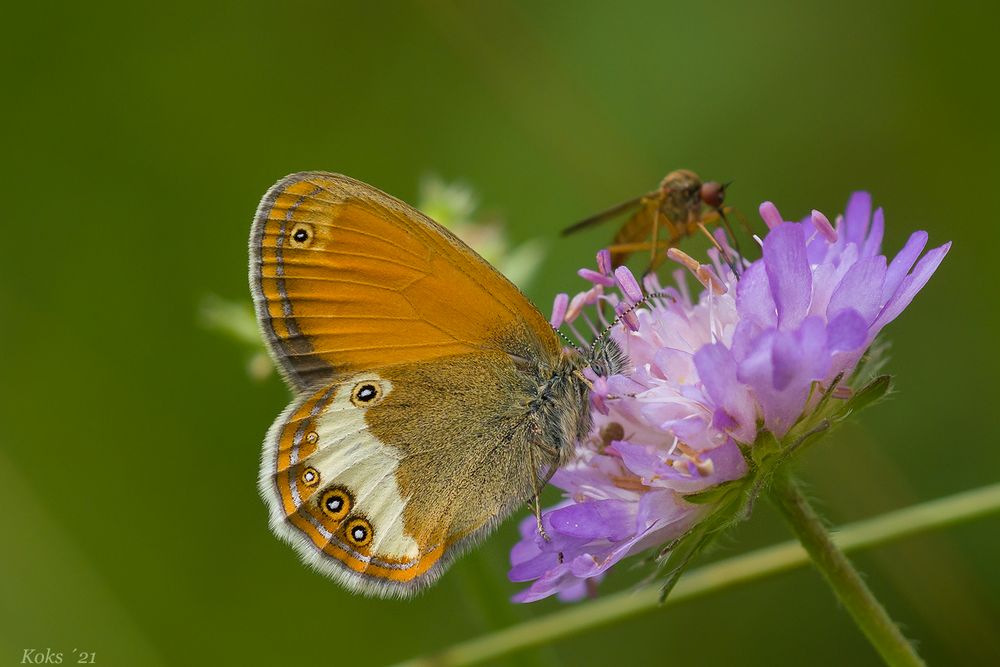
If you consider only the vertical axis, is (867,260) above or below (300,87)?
below

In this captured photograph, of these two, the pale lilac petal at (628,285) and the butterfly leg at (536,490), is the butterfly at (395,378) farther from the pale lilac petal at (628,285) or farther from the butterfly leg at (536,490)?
the pale lilac petal at (628,285)

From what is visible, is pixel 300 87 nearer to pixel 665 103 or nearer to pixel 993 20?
pixel 665 103

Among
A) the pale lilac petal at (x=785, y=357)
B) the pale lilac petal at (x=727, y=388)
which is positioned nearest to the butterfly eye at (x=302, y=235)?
the pale lilac petal at (x=727, y=388)

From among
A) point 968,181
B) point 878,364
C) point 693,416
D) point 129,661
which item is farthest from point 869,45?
point 129,661

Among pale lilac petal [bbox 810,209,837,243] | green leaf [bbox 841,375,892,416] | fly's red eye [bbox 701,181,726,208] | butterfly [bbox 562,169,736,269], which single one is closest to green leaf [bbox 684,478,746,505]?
green leaf [bbox 841,375,892,416]

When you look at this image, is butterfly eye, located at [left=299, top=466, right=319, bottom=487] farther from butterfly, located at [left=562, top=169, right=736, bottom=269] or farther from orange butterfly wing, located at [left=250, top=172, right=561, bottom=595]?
butterfly, located at [left=562, top=169, right=736, bottom=269]

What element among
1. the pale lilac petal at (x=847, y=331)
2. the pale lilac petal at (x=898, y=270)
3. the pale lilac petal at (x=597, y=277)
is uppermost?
the pale lilac petal at (x=597, y=277)
